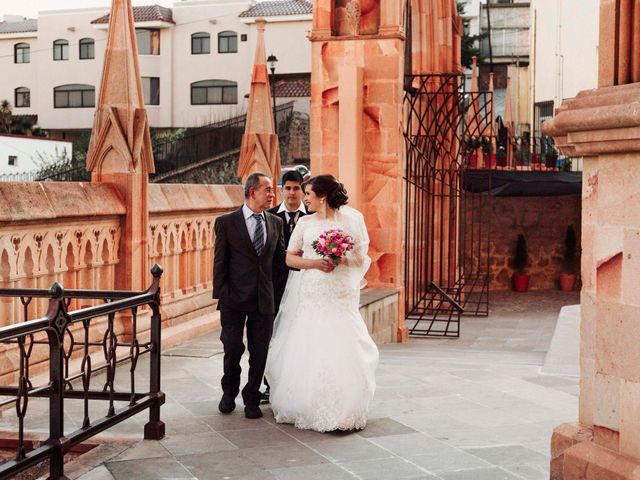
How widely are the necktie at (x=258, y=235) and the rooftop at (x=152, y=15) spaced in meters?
45.1

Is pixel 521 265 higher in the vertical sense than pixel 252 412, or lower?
lower

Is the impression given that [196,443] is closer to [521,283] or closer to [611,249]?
[611,249]

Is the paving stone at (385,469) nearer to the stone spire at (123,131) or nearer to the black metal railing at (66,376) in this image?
the black metal railing at (66,376)

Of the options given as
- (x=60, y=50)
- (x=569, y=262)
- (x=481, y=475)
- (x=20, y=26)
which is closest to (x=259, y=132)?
(x=481, y=475)

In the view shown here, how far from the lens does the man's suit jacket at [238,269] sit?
6785 millimetres

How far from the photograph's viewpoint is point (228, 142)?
44500 mm

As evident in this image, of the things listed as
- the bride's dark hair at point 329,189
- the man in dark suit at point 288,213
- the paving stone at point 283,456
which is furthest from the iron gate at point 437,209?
the paving stone at point 283,456

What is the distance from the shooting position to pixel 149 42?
51.2 metres

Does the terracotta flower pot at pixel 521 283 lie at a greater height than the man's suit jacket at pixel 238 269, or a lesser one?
lesser

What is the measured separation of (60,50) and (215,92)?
9.16 m

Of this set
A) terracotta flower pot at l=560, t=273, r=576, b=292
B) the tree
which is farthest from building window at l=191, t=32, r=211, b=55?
terracotta flower pot at l=560, t=273, r=576, b=292

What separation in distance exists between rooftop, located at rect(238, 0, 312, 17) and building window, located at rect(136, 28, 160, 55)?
16.0 ft

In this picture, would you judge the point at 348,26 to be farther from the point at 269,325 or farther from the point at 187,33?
the point at 187,33

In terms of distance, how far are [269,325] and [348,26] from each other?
6.86 m
